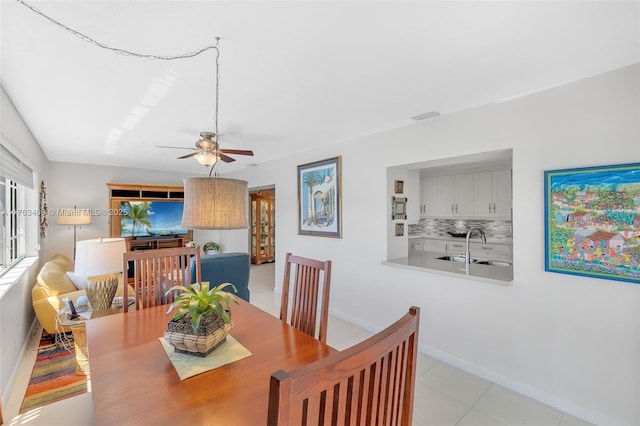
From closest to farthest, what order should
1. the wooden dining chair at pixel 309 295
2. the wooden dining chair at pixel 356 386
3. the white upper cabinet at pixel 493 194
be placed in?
the wooden dining chair at pixel 356 386, the wooden dining chair at pixel 309 295, the white upper cabinet at pixel 493 194

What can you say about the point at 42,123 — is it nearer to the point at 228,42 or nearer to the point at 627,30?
the point at 228,42

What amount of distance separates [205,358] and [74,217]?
5.34 metres

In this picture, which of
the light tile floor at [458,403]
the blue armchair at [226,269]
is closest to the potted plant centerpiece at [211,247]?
the blue armchair at [226,269]

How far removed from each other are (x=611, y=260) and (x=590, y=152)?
2.46 ft

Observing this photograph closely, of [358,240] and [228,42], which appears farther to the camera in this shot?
[358,240]

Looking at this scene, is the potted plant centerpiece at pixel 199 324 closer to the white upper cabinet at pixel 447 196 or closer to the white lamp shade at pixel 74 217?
the white upper cabinet at pixel 447 196

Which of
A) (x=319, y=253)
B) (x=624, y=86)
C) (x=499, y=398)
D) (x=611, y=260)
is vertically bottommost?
(x=499, y=398)

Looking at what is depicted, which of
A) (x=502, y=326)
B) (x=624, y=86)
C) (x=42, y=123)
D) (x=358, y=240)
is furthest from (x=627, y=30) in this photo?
(x=42, y=123)

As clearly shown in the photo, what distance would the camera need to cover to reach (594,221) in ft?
6.56

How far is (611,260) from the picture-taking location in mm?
1951

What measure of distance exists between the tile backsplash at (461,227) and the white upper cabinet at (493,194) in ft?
1.13

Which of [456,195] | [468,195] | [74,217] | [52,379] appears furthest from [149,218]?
[468,195]

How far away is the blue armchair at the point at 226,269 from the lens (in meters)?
→ 3.27

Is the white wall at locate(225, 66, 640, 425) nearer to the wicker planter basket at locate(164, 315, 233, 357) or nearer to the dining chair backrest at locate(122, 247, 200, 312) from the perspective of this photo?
the dining chair backrest at locate(122, 247, 200, 312)
